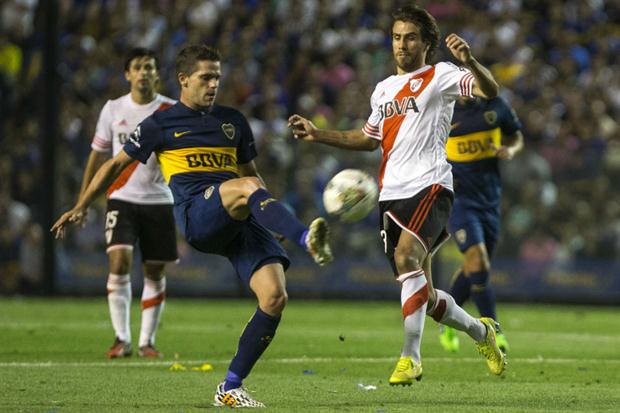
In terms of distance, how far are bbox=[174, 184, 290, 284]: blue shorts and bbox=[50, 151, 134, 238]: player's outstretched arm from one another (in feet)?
2.02

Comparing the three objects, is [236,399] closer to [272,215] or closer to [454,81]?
[272,215]

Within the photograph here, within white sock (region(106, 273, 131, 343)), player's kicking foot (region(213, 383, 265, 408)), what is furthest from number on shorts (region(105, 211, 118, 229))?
player's kicking foot (region(213, 383, 265, 408))

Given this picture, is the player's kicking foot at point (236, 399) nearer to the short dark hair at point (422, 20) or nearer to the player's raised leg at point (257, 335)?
the player's raised leg at point (257, 335)

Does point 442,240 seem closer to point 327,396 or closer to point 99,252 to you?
point 327,396

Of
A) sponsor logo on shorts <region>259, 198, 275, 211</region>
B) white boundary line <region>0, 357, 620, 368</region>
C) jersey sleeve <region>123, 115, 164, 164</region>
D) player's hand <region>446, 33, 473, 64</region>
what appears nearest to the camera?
sponsor logo on shorts <region>259, 198, 275, 211</region>

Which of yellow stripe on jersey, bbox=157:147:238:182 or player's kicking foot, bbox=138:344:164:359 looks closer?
yellow stripe on jersey, bbox=157:147:238:182

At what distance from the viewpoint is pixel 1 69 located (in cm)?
1969

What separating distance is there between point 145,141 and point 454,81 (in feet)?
6.46

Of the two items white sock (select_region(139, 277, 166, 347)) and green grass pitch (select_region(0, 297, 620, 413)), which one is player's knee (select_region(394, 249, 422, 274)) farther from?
white sock (select_region(139, 277, 166, 347))

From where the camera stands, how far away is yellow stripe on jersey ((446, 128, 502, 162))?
11.6m

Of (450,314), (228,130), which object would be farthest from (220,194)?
(450,314)

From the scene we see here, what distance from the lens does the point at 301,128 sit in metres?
7.84

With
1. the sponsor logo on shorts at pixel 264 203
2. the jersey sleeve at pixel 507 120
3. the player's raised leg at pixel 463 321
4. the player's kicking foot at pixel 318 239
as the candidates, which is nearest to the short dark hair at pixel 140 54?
the jersey sleeve at pixel 507 120

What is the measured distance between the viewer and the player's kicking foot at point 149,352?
35.0ft
